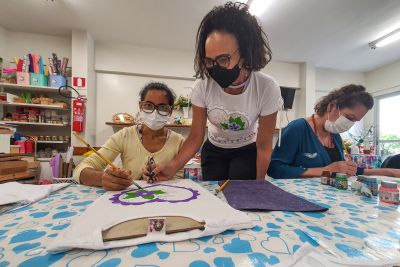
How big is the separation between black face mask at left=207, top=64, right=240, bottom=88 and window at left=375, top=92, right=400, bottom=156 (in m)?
4.39

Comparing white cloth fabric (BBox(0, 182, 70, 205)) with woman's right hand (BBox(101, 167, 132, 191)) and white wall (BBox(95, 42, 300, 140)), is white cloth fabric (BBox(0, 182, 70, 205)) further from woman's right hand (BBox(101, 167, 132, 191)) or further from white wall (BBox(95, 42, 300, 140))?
white wall (BBox(95, 42, 300, 140))

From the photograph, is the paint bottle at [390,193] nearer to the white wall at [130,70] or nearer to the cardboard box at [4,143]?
the cardboard box at [4,143]

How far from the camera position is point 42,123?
266 centimetres

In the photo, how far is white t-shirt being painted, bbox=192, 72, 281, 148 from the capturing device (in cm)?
91

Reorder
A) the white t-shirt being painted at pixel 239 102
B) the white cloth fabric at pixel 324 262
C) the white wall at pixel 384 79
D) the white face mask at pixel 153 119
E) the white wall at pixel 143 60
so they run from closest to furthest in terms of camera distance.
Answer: the white cloth fabric at pixel 324 262 → the white t-shirt being painted at pixel 239 102 → the white face mask at pixel 153 119 → the white wall at pixel 143 60 → the white wall at pixel 384 79

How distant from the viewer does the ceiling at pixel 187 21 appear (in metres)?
2.24

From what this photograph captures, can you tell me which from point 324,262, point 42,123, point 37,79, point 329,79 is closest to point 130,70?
point 37,79

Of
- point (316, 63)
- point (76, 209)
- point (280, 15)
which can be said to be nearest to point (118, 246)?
point (76, 209)

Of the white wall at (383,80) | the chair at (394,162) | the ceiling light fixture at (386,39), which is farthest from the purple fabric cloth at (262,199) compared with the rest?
the white wall at (383,80)

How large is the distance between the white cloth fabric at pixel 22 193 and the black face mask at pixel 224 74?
2.34 feet

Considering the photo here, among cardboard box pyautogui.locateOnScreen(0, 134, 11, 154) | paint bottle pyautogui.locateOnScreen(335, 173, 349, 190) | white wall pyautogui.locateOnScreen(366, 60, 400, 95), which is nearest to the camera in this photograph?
paint bottle pyautogui.locateOnScreen(335, 173, 349, 190)

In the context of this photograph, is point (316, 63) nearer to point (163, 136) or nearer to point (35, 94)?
point (163, 136)

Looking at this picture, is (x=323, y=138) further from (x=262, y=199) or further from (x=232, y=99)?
(x=262, y=199)

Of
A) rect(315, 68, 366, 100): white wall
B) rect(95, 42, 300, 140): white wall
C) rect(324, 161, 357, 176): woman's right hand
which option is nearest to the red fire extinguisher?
rect(95, 42, 300, 140): white wall
